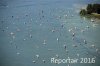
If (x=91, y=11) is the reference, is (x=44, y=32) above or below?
below

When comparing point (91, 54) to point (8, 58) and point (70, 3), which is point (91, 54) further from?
point (8, 58)

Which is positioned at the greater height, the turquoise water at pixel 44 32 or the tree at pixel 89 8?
the tree at pixel 89 8

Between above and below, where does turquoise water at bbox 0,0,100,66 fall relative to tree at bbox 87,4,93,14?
below

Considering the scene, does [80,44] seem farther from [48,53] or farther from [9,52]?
[9,52]

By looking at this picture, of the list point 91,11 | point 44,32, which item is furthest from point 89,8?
point 44,32

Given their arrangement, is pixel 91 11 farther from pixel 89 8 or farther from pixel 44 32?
pixel 44 32

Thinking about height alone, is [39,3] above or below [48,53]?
above

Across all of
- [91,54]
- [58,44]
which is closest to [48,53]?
[58,44]
